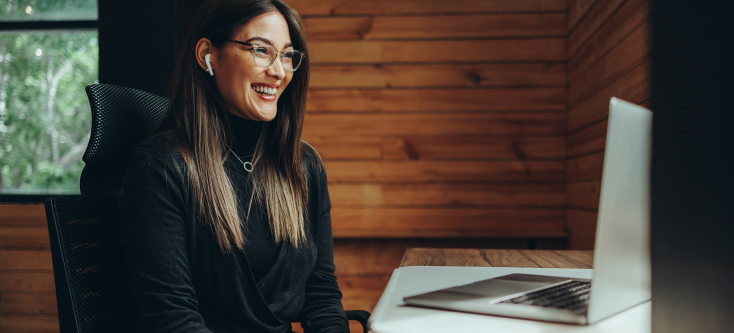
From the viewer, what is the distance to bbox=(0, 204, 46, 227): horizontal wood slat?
7.36ft

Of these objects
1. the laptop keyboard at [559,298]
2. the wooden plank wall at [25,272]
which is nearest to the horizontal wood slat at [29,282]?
the wooden plank wall at [25,272]

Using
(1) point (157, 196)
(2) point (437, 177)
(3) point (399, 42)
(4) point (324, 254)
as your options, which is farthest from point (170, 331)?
(3) point (399, 42)

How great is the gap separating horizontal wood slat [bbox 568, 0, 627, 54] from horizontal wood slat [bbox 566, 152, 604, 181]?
1.73 ft

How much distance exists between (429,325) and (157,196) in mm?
592

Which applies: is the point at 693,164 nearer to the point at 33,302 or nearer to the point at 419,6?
the point at 419,6

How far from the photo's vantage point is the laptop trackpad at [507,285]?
694mm

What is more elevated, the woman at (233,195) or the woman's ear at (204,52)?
the woman's ear at (204,52)

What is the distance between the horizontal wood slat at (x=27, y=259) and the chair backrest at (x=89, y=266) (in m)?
1.75

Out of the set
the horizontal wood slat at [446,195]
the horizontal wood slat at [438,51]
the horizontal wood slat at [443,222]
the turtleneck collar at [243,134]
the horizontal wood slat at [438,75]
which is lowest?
the horizontal wood slat at [443,222]

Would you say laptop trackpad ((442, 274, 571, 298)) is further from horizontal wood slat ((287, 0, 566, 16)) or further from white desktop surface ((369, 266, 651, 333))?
horizontal wood slat ((287, 0, 566, 16))

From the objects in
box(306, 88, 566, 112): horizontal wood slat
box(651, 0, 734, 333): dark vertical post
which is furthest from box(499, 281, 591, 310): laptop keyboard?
box(306, 88, 566, 112): horizontal wood slat

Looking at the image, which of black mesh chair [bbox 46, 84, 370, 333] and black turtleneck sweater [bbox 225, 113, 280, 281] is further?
black turtleneck sweater [bbox 225, 113, 280, 281]

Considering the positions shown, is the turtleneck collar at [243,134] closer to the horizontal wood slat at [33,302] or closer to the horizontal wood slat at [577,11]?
the horizontal wood slat at [577,11]

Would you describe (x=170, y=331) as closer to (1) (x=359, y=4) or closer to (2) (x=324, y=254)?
(2) (x=324, y=254)
